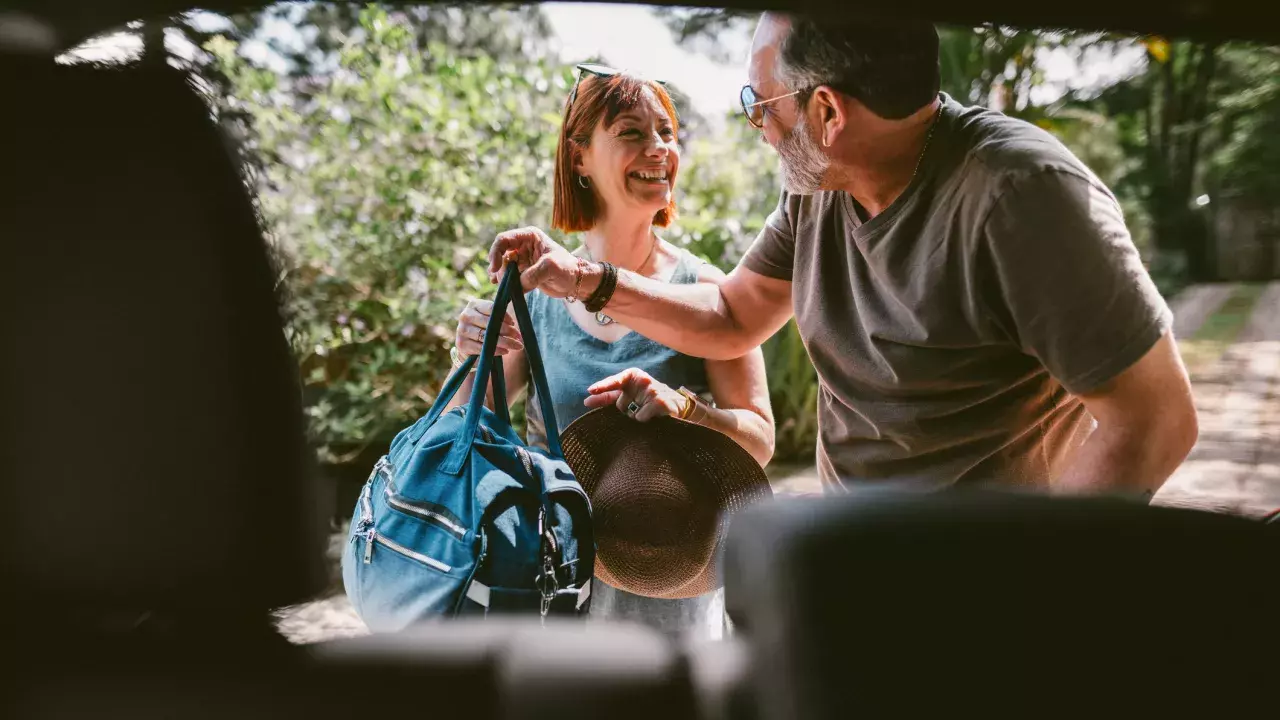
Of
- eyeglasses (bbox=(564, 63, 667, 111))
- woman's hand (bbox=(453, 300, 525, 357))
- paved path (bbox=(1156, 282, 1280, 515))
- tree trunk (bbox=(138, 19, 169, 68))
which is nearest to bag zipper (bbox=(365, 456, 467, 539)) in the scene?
woman's hand (bbox=(453, 300, 525, 357))

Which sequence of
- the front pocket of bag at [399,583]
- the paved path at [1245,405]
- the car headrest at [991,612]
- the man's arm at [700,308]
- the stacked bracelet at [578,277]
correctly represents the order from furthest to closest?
the paved path at [1245,405], the man's arm at [700,308], the stacked bracelet at [578,277], the front pocket of bag at [399,583], the car headrest at [991,612]

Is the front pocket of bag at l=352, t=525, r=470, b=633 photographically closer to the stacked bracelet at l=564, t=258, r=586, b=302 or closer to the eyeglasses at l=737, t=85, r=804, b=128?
the stacked bracelet at l=564, t=258, r=586, b=302

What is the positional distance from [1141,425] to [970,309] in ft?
A: 0.98

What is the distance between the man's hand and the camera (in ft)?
5.83

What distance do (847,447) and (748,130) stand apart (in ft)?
11.7

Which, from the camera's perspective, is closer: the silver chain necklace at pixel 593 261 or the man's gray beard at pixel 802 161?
the man's gray beard at pixel 802 161

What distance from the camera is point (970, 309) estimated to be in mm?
1512

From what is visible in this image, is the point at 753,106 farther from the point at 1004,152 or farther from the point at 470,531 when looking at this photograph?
the point at 470,531

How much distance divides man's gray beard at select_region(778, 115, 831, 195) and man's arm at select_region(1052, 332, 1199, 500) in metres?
0.61

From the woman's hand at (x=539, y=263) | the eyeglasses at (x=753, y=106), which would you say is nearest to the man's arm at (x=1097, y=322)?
the eyeglasses at (x=753, y=106)

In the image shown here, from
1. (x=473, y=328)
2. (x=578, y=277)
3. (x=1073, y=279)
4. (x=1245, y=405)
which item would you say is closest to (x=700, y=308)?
(x=578, y=277)

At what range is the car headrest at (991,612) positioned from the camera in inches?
30.6

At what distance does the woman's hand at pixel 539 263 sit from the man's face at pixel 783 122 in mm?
456

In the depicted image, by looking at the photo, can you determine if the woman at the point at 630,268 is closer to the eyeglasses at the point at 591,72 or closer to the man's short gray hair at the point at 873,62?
the eyeglasses at the point at 591,72
